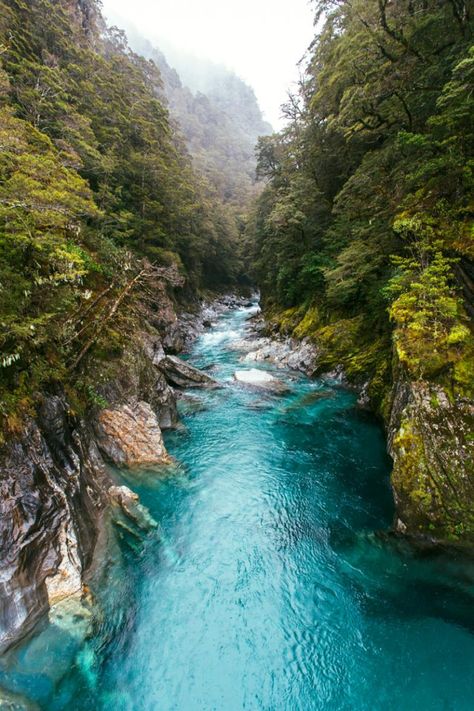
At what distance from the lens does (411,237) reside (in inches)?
352

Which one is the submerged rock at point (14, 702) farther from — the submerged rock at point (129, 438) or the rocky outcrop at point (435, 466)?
the rocky outcrop at point (435, 466)

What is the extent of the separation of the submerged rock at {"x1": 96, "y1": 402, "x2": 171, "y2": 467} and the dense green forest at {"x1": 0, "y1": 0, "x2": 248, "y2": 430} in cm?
110

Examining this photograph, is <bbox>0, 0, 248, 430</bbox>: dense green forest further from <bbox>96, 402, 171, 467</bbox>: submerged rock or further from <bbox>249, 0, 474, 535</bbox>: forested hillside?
<bbox>249, 0, 474, 535</bbox>: forested hillside

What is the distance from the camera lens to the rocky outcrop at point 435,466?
577 cm

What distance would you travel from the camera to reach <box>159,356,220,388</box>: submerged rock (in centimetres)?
1482

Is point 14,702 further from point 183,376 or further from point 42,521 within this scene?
point 183,376

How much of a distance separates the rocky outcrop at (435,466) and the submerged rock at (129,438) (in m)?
6.04

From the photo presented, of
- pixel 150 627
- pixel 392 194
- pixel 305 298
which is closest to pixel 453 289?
pixel 392 194

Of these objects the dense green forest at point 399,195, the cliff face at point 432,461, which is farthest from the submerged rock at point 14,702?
the dense green forest at point 399,195

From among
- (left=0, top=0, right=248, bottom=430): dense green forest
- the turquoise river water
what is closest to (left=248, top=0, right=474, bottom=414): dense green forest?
the turquoise river water

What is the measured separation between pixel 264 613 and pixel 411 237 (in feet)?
30.8

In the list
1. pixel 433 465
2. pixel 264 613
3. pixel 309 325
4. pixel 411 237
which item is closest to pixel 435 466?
pixel 433 465

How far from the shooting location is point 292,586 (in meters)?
5.86

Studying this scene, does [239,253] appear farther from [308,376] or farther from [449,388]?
[449,388]
